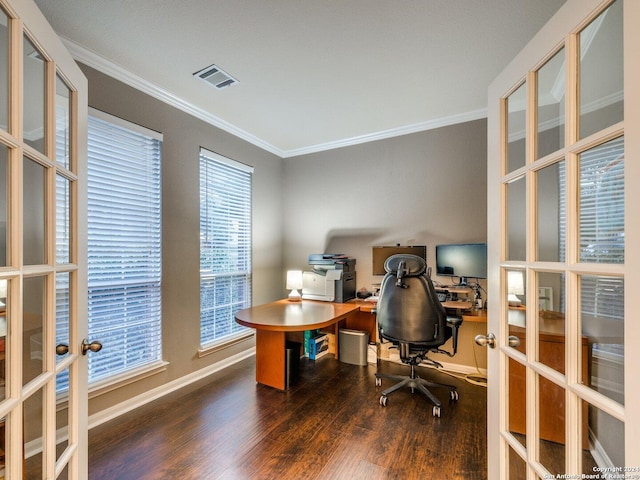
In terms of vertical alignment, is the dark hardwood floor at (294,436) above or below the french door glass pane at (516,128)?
below

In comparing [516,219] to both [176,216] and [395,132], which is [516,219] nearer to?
[395,132]

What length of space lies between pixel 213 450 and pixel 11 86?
197 cm

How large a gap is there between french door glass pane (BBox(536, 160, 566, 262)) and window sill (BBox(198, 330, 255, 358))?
277 cm

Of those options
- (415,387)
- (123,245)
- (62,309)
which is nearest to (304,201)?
(123,245)

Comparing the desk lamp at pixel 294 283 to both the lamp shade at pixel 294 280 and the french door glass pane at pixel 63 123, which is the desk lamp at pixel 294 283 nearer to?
the lamp shade at pixel 294 280

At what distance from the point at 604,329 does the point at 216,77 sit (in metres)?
2.60

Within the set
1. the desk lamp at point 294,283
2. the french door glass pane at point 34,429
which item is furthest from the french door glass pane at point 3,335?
the desk lamp at point 294,283

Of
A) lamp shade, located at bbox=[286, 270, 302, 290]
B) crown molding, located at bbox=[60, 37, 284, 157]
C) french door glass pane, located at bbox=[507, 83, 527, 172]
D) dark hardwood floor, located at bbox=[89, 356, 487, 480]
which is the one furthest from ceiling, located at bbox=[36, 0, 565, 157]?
dark hardwood floor, located at bbox=[89, 356, 487, 480]

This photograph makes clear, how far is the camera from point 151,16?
1604 mm

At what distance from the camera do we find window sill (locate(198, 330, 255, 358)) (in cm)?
271

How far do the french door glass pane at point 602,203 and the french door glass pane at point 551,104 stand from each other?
124 millimetres

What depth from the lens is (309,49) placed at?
6.08 feet

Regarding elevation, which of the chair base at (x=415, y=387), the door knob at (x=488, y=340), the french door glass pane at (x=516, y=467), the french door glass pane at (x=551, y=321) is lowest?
the chair base at (x=415, y=387)

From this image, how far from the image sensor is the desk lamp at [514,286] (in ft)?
3.38
